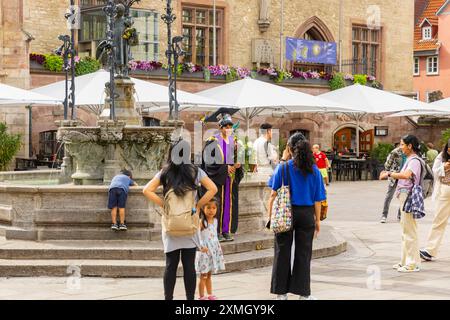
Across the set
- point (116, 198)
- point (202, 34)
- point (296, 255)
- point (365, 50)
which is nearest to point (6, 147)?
point (202, 34)

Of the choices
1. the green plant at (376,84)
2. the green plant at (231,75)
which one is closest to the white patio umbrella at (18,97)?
the green plant at (231,75)

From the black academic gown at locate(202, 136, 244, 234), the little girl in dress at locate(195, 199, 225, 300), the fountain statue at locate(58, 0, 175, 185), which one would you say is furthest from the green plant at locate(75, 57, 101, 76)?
the little girl in dress at locate(195, 199, 225, 300)

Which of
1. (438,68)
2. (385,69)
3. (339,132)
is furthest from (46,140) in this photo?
(438,68)

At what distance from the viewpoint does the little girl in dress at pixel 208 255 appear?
8.48 m

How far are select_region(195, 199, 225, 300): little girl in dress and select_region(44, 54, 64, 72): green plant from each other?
60.8ft

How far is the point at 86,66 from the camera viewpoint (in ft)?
88.3

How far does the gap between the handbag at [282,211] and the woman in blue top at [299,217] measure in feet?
0.20

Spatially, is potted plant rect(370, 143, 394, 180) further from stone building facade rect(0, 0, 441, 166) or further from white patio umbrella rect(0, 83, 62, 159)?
white patio umbrella rect(0, 83, 62, 159)

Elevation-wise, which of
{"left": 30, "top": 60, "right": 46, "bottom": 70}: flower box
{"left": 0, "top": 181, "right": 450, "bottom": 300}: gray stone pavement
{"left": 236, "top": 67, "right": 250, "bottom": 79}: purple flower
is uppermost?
{"left": 236, "top": 67, "right": 250, "bottom": 79}: purple flower

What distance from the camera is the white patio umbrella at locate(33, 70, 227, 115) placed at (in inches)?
799

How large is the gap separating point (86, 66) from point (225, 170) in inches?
663

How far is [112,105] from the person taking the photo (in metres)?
12.6

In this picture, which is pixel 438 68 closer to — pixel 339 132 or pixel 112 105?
pixel 339 132

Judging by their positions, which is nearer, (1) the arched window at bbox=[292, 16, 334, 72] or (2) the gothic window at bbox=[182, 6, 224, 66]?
(2) the gothic window at bbox=[182, 6, 224, 66]
